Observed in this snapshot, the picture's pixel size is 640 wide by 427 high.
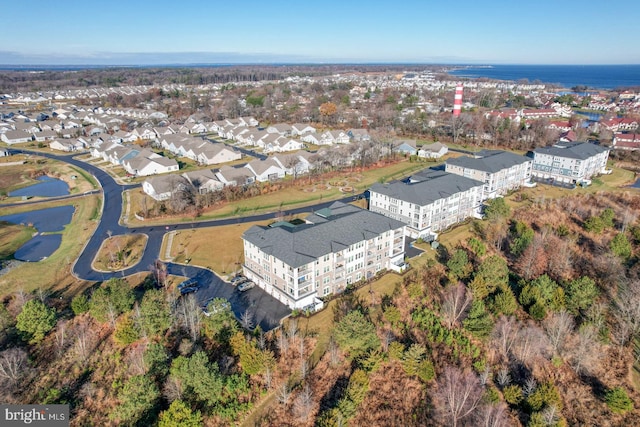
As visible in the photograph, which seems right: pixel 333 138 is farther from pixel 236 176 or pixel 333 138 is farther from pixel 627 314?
pixel 627 314

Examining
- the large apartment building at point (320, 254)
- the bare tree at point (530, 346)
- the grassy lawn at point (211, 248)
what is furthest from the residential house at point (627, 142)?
the grassy lawn at point (211, 248)

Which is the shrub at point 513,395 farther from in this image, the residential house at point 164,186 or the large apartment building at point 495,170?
the residential house at point 164,186

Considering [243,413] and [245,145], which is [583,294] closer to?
[243,413]

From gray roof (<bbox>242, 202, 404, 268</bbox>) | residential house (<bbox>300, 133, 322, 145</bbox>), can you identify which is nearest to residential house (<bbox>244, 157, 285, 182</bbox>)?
residential house (<bbox>300, 133, 322, 145</bbox>)

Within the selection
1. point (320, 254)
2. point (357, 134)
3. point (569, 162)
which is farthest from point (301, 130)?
point (320, 254)

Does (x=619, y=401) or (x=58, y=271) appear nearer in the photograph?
(x=619, y=401)

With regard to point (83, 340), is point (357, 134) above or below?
above
